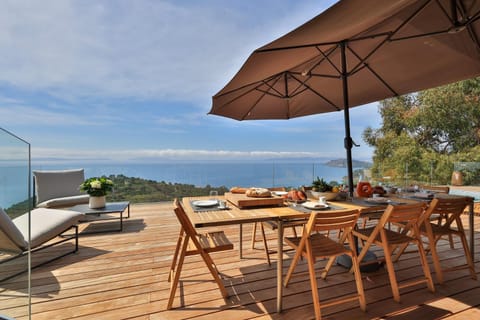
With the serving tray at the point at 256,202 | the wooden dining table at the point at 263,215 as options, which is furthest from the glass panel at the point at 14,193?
the serving tray at the point at 256,202

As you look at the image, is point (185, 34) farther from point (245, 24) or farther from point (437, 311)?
point (437, 311)

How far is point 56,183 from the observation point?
15.2 ft

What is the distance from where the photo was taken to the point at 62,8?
500cm

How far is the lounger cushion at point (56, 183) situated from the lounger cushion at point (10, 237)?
3.08 meters

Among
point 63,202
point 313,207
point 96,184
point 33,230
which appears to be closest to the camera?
point 313,207

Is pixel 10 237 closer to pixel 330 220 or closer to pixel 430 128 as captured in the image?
pixel 330 220

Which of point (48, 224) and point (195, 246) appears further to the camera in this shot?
point (48, 224)

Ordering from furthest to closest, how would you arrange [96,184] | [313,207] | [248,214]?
[96,184] → [313,207] → [248,214]

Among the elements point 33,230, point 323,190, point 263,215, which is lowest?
point 33,230

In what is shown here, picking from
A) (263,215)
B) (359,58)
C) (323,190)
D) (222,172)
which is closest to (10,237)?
(263,215)

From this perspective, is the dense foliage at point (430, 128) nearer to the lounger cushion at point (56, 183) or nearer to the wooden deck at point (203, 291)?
the wooden deck at point (203, 291)

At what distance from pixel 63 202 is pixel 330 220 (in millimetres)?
4941

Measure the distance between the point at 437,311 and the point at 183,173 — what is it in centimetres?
543

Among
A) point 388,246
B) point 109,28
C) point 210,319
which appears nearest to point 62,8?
point 109,28
